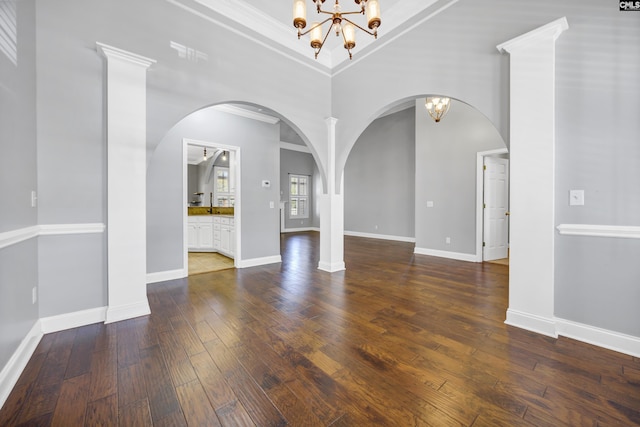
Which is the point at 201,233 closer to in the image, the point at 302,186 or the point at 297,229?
the point at 297,229

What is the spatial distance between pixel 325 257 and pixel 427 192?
3.09 m

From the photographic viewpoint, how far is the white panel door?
5.12 m

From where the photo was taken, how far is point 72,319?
233 cm

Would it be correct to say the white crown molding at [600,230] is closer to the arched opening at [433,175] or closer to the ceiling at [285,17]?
the arched opening at [433,175]

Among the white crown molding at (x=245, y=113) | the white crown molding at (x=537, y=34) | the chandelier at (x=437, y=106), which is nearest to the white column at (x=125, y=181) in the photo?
the white crown molding at (x=245, y=113)

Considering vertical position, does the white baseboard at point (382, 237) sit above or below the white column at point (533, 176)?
below

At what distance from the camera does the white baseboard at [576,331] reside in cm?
194

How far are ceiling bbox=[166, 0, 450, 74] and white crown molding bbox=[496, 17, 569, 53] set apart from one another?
3.23 ft

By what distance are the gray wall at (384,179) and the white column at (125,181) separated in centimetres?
675

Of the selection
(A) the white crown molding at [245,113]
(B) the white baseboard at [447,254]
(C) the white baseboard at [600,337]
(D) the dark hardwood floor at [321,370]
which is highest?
(A) the white crown molding at [245,113]

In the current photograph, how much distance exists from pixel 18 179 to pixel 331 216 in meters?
3.41

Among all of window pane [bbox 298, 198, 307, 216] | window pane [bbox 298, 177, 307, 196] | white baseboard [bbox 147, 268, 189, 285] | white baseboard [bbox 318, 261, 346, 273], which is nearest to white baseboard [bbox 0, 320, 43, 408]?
white baseboard [bbox 147, 268, 189, 285]

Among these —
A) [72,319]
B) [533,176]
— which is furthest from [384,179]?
[72,319]

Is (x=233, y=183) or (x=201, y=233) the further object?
(x=201, y=233)
